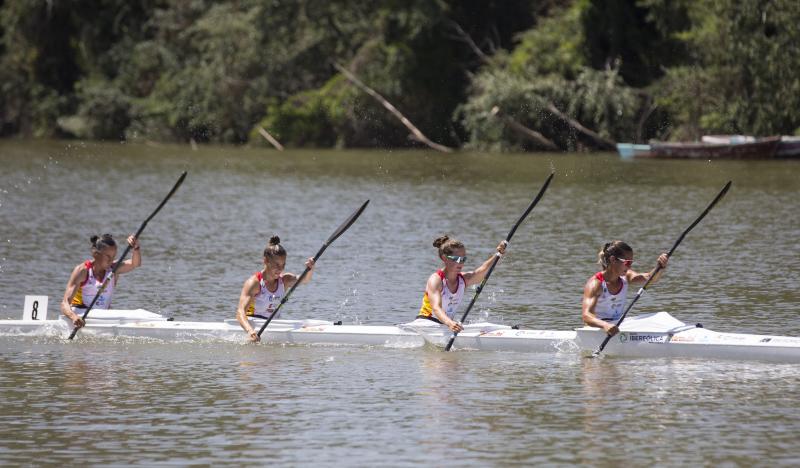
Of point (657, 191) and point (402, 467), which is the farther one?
point (657, 191)

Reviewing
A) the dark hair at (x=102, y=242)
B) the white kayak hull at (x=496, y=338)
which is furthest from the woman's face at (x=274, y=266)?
the dark hair at (x=102, y=242)

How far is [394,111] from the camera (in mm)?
56312

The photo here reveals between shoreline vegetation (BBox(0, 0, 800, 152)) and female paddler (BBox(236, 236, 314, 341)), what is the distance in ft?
108

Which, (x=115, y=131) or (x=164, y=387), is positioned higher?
(x=164, y=387)

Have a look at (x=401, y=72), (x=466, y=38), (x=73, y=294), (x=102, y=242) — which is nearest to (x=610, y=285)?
(x=102, y=242)

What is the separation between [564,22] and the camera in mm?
55688

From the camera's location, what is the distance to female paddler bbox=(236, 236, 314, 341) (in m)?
17.5

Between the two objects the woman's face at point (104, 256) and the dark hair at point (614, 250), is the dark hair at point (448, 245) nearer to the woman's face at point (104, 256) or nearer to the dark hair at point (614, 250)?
the dark hair at point (614, 250)

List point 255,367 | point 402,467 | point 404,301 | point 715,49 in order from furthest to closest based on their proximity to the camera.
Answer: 1. point 715,49
2. point 404,301
3. point 255,367
4. point 402,467

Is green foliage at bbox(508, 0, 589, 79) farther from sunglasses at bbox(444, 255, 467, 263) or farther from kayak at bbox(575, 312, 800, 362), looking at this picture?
kayak at bbox(575, 312, 800, 362)

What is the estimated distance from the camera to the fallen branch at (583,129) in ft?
167

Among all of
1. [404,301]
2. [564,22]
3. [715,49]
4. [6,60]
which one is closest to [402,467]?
[404,301]

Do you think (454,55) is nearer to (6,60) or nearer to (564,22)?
(564,22)

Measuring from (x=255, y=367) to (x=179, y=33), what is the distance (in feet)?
171
